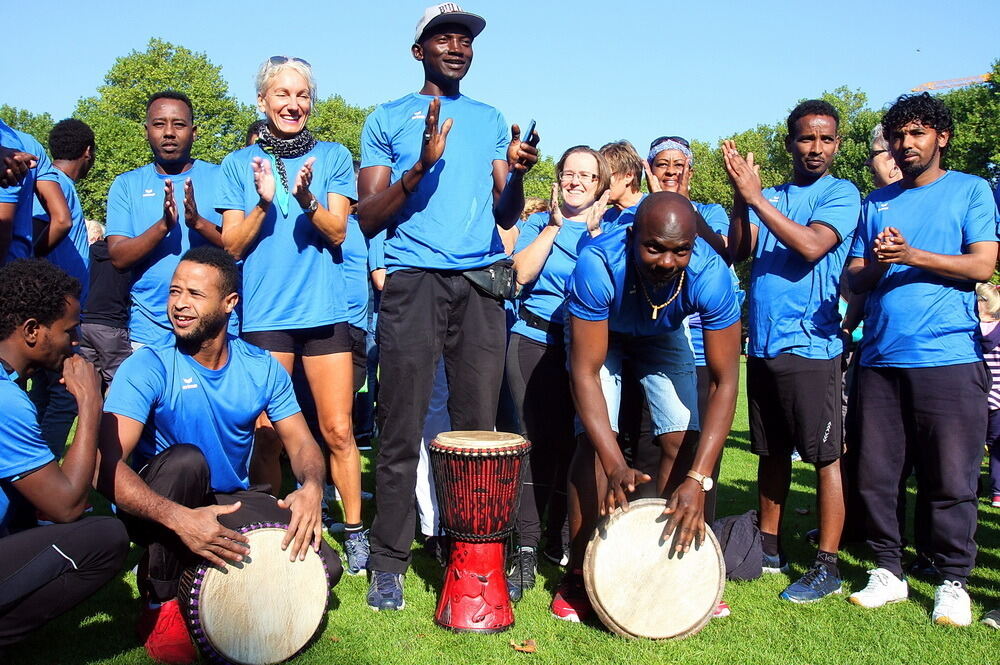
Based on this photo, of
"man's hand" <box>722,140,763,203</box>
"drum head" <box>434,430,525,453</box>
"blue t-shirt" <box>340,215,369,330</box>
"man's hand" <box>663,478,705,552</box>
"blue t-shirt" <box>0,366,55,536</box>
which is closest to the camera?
"blue t-shirt" <box>0,366,55,536</box>

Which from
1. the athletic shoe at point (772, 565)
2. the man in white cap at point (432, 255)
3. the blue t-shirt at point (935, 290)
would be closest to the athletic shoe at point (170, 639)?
the man in white cap at point (432, 255)

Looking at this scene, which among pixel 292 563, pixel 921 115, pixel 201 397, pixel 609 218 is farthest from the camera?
pixel 609 218

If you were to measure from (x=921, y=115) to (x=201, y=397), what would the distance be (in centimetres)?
368

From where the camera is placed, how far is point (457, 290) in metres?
4.72

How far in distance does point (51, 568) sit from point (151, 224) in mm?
2671

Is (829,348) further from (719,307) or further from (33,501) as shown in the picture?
(33,501)

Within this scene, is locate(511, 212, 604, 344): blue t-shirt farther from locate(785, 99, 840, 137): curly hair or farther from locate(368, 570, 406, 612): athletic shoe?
locate(368, 570, 406, 612): athletic shoe

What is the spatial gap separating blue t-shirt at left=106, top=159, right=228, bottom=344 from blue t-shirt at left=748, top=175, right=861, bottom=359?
3234mm

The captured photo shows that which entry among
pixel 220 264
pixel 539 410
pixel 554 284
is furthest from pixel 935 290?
pixel 220 264

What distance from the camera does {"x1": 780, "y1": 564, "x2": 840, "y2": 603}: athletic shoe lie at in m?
4.67

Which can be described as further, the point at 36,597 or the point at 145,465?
the point at 145,465

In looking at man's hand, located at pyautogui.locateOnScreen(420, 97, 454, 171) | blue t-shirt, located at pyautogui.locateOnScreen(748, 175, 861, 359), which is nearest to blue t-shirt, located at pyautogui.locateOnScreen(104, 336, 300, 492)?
man's hand, located at pyautogui.locateOnScreen(420, 97, 454, 171)

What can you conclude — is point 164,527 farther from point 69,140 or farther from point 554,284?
point 69,140

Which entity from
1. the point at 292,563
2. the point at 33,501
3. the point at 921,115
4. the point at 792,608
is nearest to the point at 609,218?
the point at 921,115
